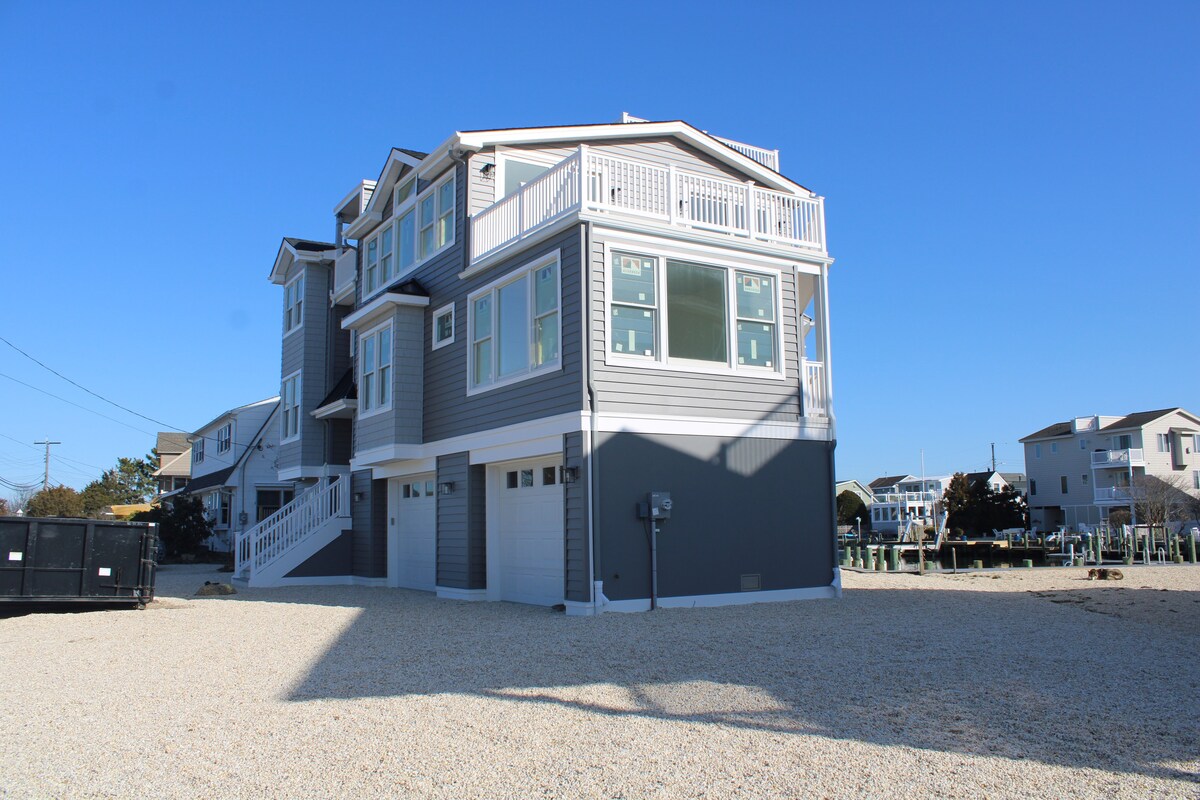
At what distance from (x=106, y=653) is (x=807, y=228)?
11.6 metres

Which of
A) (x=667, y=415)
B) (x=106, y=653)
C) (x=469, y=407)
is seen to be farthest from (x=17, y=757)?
(x=469, y=407)

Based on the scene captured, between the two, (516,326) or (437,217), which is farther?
(437,217)

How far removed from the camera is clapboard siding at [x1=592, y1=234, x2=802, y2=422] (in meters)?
13.1

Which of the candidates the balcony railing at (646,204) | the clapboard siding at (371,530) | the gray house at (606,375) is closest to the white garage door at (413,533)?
the gray house at (606,375)

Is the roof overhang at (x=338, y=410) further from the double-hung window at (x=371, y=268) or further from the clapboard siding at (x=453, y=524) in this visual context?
the clapboard siding at (x=453, y=524)

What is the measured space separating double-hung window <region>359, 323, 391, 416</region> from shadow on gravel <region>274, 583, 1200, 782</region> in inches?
229

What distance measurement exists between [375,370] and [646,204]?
263 inches

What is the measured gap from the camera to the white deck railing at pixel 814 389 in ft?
48.6

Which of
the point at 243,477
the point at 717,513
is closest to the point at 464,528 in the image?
the point at 717,513

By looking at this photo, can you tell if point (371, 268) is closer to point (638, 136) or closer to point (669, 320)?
point (638, 136)

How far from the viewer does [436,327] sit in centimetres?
1722

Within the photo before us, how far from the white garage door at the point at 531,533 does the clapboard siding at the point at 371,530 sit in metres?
5.00

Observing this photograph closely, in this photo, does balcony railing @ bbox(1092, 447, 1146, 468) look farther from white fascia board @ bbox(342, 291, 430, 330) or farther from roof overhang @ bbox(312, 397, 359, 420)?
white fascia board @ bbox(342, 291, 430, 330)

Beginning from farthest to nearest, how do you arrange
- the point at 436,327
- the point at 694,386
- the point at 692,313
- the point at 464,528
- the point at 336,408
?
the point at 336,408, the point at 436,327, the point at 464,528, the point at 692,313, the point at 694,386
